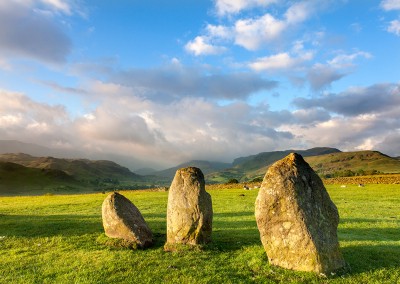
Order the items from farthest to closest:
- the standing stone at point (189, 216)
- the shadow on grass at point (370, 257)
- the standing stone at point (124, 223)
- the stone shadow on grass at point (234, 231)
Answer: the standing stone at point (124, 223)
the stone shadow on grass at point (234, 231)
the standing stone at point (189, 216)
the shadow on grass at point (370, 257)

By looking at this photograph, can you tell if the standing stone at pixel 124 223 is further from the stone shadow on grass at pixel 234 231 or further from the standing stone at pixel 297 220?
the standing stone at pixel 297 220

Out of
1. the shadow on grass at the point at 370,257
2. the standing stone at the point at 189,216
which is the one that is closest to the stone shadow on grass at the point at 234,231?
the standing stone at the point at 189,216

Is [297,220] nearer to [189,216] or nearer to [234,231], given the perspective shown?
[189,216]

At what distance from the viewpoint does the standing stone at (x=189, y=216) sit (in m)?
19.8

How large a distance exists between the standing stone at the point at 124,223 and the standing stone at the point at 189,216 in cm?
211

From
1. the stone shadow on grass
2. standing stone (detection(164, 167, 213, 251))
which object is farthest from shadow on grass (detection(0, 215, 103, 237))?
the stone shadow on grass

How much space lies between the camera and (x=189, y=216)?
65.3ft

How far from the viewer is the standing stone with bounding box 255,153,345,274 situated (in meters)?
15.2

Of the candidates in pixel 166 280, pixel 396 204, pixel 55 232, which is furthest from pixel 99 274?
pixel 396 204

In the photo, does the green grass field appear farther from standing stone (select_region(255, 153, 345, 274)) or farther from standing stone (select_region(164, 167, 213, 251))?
standing stone (select_region(164, 167, 213, 251))

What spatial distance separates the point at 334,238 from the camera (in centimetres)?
1559

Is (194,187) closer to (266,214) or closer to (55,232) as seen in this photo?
(266,214)

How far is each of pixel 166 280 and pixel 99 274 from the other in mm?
3451

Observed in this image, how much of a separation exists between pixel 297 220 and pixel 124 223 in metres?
11.6
